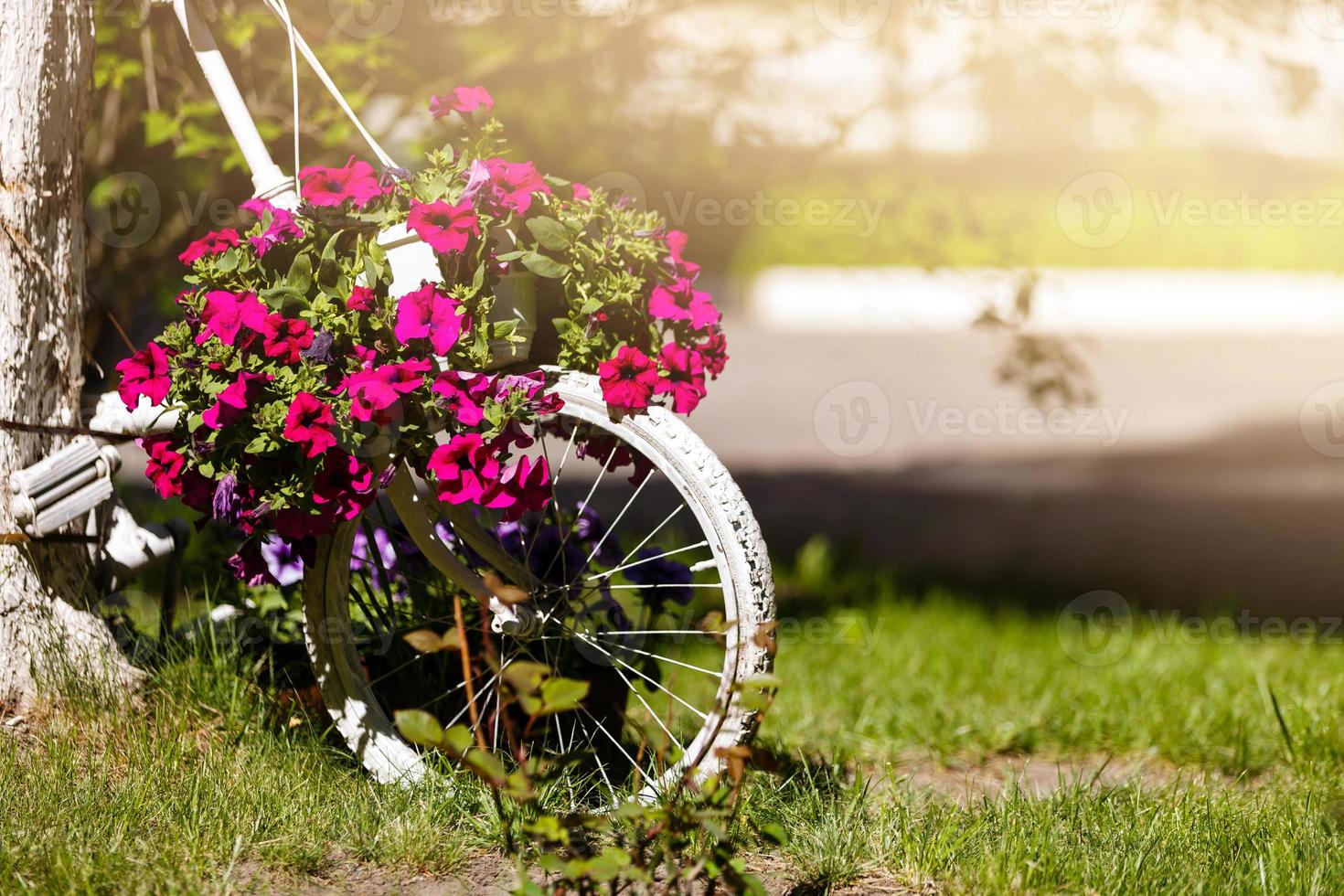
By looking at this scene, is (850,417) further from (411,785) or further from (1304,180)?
(411,785)

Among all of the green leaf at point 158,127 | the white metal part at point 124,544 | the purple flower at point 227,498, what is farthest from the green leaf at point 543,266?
the green leaf at point 158,127

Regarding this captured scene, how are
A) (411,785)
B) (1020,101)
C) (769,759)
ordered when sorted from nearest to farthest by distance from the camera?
(411,785) < (769,759) < (1020,101)

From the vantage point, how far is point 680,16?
3.69 meters

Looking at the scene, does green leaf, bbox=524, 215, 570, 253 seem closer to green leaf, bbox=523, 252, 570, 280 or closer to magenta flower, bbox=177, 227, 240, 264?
green leaf, bbox=523, 252, 570, 280

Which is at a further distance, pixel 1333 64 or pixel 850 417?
pixel 850 417

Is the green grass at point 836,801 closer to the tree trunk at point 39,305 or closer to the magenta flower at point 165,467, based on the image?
the tree trunk at point 39,305

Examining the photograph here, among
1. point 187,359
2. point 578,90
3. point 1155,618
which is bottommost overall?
point 1155,618

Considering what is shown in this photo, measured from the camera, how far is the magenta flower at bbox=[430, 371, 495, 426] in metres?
1.93

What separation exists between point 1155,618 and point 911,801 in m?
2.44

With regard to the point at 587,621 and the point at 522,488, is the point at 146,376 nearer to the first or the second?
the point at 522,488

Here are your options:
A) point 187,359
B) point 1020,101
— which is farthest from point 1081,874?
point 1020,101

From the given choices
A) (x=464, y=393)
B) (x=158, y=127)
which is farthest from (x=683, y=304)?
(x=158, y=127)

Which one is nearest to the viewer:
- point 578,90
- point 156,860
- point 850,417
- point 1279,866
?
point 156,860

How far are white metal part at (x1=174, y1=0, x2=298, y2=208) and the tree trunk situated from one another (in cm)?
23
